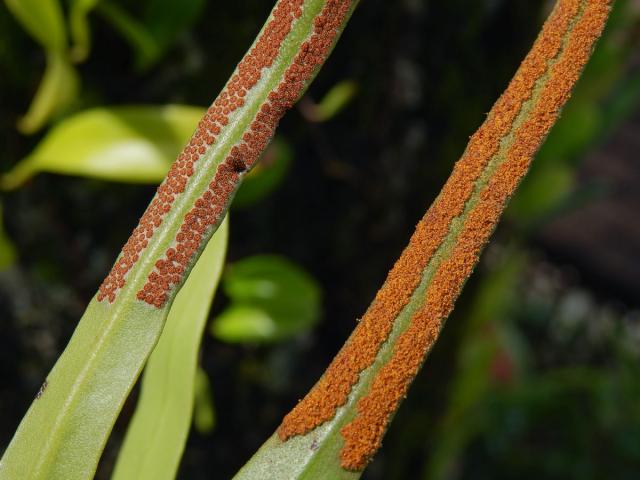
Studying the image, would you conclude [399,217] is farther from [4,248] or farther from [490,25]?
[4,248]

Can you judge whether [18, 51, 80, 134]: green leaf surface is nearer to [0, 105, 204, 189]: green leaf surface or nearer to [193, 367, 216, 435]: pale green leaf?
[0, 105, 204, 189]: green leaf surface

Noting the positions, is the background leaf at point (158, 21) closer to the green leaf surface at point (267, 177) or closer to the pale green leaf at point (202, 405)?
the green leaf surface at point (267, 177)

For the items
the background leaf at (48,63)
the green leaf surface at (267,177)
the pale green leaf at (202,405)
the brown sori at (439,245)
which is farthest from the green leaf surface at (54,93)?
the brown sori at (439,245)

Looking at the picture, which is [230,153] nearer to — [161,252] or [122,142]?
[161,252]

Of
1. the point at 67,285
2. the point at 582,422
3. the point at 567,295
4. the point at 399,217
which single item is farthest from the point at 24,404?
the point at 567,295

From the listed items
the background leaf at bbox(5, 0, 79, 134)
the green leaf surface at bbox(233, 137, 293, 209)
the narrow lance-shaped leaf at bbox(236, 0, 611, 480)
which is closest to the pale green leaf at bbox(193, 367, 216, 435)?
the green leaf surface at bbox(233, 137, 293, 209)
